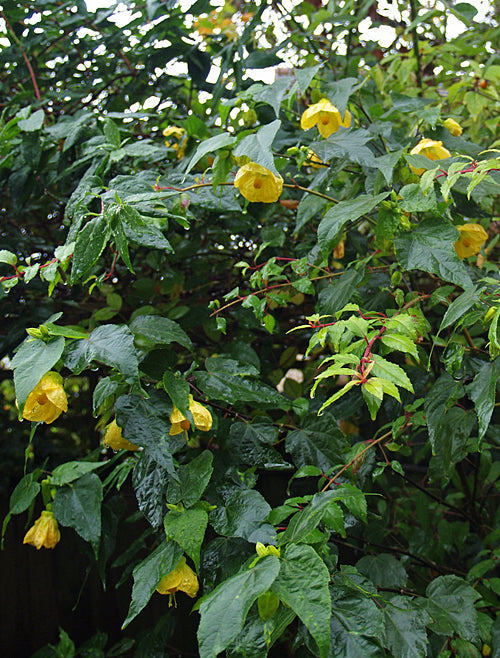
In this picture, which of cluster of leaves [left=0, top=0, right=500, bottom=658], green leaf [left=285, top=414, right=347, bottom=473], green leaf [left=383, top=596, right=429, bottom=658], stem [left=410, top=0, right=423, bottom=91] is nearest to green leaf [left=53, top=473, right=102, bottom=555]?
cluster of leaves [left=0, top=0, right=500, bottom=658]

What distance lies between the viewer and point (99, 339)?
75 centimetres

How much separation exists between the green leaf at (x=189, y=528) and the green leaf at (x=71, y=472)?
24 cm

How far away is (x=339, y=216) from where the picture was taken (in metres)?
0.82

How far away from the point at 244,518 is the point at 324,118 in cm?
71

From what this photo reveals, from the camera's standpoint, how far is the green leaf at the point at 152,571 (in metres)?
0.67

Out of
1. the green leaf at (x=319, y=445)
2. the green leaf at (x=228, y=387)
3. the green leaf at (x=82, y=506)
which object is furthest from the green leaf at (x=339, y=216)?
the green leaf at (x=82, y=506)

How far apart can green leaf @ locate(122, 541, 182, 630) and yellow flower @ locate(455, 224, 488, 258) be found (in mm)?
726

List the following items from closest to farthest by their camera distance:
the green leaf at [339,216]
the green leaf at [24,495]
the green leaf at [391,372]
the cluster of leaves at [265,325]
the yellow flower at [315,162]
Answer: the green leaf at [391,372]
the cluster of leaves at [265,325]
the green leaf at [339,216]
the green leaf at [24,495]
the yellow flower at [315,162]

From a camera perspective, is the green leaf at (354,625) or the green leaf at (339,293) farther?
the green leaf at (339,293)

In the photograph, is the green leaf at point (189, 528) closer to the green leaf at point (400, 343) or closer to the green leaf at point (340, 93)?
the green leaf at point (400, 343)

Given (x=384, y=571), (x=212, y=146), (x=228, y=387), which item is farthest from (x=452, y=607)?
(x=212, y=146)

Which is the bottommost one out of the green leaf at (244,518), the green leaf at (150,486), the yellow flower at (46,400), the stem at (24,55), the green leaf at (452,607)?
the green leaf at (452,607)

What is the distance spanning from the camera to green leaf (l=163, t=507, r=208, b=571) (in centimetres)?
68

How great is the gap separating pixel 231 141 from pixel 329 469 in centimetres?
59
